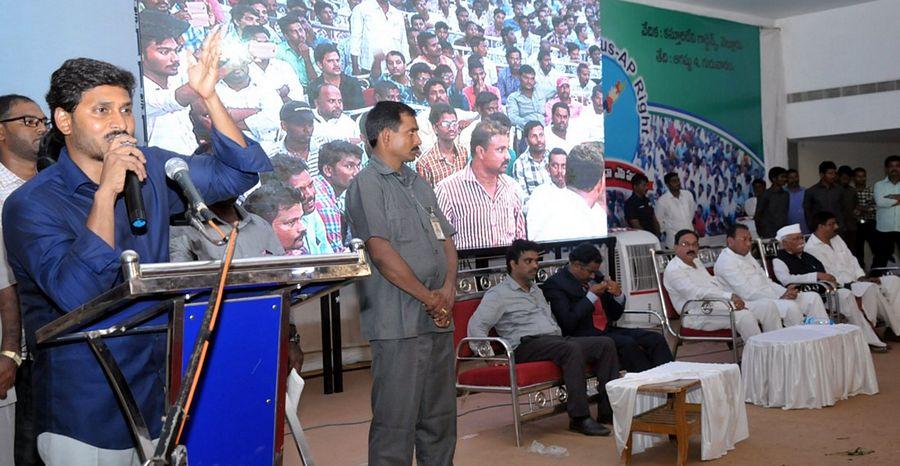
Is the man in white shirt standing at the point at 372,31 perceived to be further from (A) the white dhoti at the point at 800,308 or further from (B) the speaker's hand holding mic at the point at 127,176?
(B) the speaker's hand holding mic at the point at 127,176

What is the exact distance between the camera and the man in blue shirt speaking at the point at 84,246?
68.7 inches

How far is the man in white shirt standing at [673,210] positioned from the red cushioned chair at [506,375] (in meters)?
→ 5.88

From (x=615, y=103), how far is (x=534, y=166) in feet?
12.6

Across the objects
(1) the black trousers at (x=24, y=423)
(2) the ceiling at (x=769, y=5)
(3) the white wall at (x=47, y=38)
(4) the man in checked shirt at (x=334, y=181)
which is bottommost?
(1) the black trousers at (x=24, y=423)

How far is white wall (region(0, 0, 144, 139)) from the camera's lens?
186 inches

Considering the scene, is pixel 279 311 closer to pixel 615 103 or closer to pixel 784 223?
pixel 615 103

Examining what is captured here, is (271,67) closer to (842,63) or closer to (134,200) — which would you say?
(134,200)

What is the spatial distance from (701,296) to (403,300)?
3972 millimetres

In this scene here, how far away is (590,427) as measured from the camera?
17.3ft

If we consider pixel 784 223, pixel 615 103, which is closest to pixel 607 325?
pixel 615 103

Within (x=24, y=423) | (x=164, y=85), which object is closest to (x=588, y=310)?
(x=164, y=85)

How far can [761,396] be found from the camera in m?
5.91

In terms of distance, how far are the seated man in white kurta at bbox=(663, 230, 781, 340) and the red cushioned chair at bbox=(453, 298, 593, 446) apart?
72.3 inches

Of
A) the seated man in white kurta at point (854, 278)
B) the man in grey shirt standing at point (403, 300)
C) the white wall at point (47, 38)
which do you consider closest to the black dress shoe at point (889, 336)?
the seated man in white kurta at point (854, 278)
